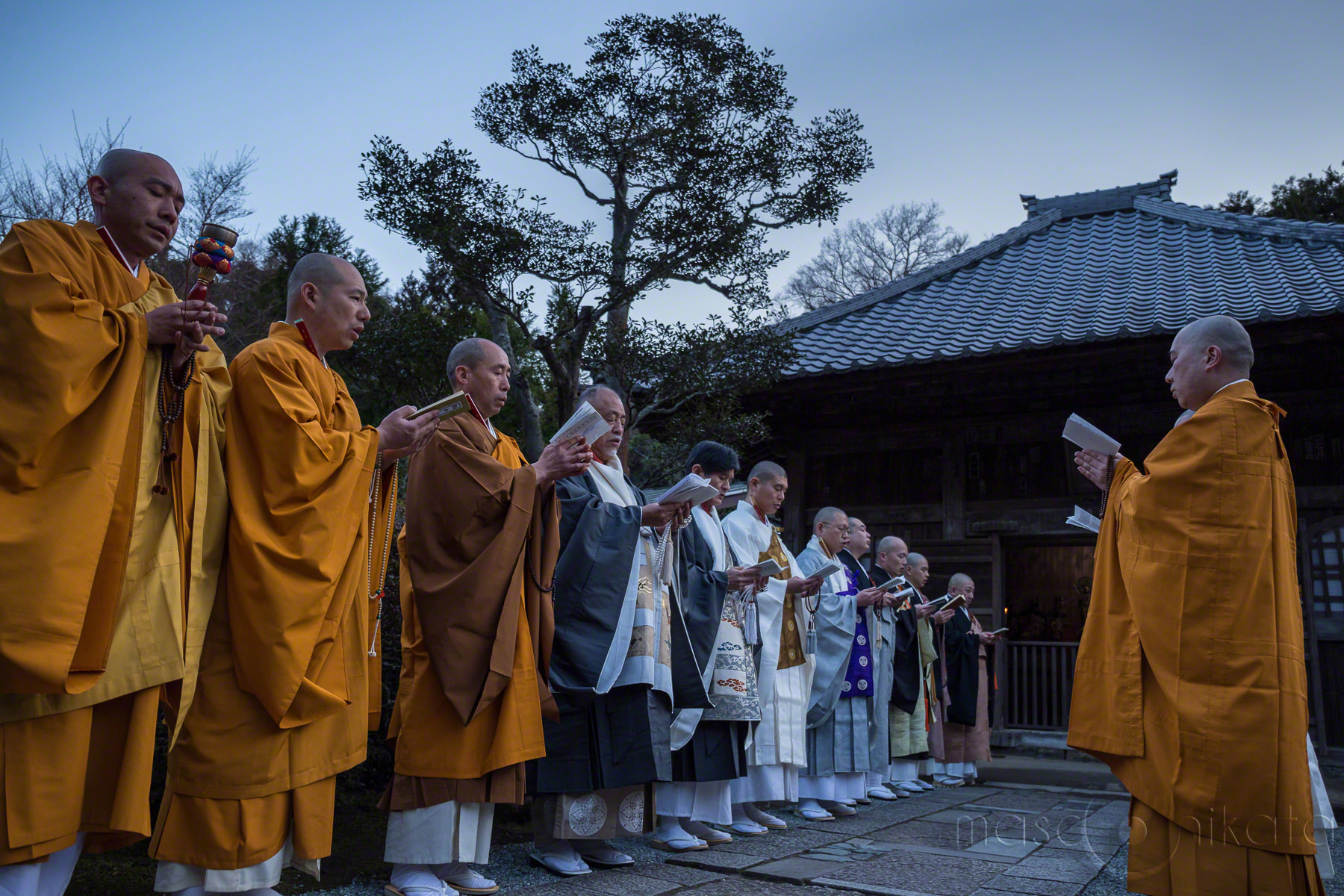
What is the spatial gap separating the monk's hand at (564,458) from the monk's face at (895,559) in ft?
15.7

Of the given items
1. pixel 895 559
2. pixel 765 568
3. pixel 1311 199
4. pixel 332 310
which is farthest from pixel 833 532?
pixel 1311 199

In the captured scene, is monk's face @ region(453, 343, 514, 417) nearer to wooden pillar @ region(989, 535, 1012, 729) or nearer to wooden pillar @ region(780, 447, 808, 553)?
wooden pillar @ region(780, 447, 808, 553)

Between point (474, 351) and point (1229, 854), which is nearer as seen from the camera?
point (1229, 854)

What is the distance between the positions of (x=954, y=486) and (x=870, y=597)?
11.1 ft

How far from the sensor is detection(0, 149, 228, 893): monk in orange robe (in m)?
2.10

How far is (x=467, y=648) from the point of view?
3396 millimetres

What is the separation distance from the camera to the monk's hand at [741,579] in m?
5.05

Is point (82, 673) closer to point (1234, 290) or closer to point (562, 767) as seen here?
point (562, 767)

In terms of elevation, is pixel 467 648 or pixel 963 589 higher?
pixel 963 589

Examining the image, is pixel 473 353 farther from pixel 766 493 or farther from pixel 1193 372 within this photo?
pixel 1193 372

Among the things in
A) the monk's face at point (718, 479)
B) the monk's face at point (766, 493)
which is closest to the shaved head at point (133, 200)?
the monk's face at point (718, 479)

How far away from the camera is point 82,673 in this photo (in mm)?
2184

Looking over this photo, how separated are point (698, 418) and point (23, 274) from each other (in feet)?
21.9

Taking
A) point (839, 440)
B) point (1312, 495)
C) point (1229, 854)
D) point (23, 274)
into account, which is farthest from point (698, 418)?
point (23, 274)
